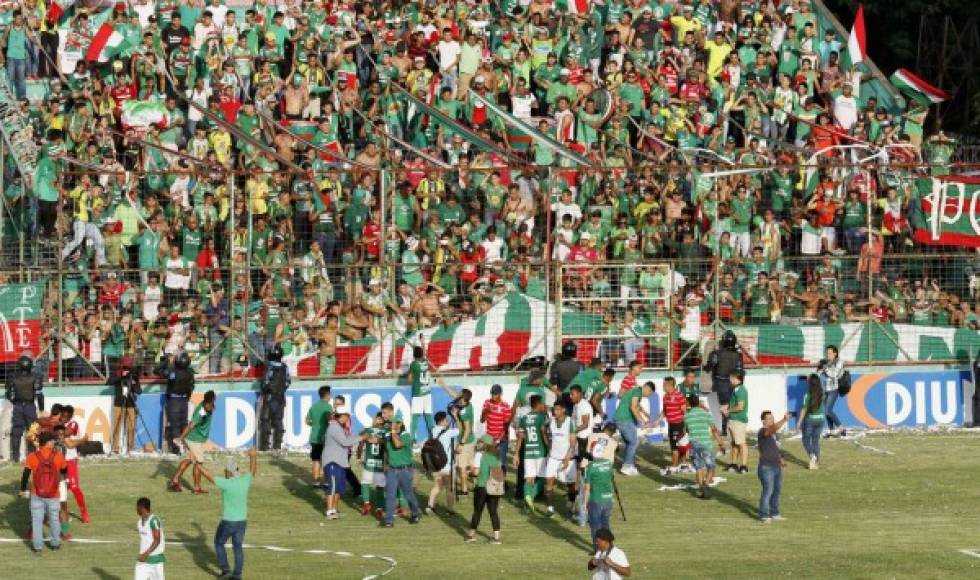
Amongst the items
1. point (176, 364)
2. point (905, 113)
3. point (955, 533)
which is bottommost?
point (955, 533)

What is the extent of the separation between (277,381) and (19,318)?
467 centimetres

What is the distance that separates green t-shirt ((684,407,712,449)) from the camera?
37.0 metres

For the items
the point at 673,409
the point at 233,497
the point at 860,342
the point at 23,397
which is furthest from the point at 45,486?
the point at 860,342

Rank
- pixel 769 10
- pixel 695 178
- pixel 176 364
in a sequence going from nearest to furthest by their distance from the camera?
pixel 176 364 < pixel 695 178 < pixel 769 10

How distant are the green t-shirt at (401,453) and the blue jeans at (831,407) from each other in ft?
30.6

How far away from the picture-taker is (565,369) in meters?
39.2

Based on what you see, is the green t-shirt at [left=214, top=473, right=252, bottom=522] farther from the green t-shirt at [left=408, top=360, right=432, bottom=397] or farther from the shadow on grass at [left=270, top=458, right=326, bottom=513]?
the green t-shirt at [left=408, top=360, right=432, bottom=397]

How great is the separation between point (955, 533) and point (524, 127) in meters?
13.6

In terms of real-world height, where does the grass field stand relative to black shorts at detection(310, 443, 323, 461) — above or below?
below

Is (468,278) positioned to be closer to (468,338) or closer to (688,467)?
(468,338)

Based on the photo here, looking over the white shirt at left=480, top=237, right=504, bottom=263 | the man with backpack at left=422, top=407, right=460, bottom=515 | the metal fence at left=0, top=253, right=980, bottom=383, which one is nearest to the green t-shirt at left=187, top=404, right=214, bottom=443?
the metal fence at left=0, top=253, right=980, bottom=383

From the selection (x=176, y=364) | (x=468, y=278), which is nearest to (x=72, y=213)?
(x=176, y=364)

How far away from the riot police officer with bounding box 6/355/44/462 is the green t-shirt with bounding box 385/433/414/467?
677 centimetres

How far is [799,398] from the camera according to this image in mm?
42250
